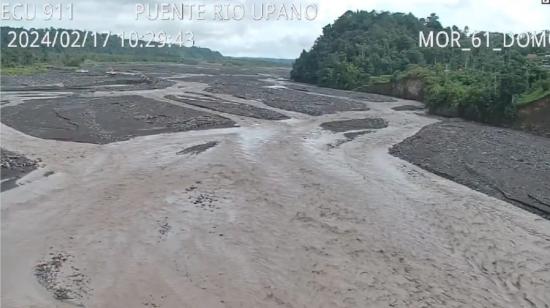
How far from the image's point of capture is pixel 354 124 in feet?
102

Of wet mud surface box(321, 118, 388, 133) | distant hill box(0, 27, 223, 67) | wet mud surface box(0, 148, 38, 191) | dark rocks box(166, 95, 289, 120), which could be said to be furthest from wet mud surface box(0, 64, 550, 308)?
distant hill box(0, 27, 223, 67)

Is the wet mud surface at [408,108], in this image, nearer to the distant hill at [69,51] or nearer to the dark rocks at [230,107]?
the dark rocks at [230,107]

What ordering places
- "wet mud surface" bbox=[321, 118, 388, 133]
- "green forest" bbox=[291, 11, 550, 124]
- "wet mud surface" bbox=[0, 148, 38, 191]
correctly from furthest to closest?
"green forest" bbox=[291, 11, 550, 124] < "wet mud surface" bbox=[321, 118, 388, 133] < "wet mud surface" bbox=[0, 148, 38, 191]

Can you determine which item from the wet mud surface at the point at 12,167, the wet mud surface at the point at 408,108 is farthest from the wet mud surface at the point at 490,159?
the wet mud surface at the point at 12,167

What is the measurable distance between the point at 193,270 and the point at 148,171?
27.4 feet

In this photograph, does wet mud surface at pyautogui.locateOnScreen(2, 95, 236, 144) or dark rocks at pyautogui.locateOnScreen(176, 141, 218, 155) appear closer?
dark rocks at pyautogui.locateOnScreen(176, 141, 218, 155)

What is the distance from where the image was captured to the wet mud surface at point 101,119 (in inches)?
940

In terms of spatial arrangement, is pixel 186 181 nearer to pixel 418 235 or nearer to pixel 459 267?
pixel 418 235

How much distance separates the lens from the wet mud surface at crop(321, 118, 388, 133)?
2922cm

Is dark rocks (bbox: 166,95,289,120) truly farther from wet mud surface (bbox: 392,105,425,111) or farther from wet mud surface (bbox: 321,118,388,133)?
wet mud surface (bbox: 392,105,425,111)

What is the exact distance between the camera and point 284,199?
586 inches

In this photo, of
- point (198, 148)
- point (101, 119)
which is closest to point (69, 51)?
point (101, 119)

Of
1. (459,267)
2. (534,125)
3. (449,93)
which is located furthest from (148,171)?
(449,93)

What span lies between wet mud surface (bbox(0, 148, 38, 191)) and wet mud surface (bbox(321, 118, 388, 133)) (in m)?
16.3
